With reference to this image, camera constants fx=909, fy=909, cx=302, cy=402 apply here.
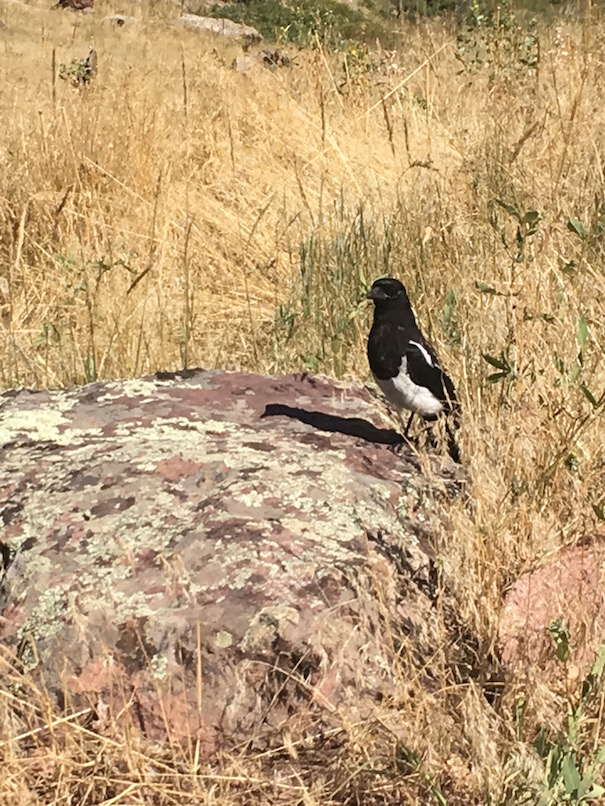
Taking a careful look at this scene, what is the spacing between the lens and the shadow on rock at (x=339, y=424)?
2.32 meters

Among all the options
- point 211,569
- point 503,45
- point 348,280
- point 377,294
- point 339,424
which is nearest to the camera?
point 211,569

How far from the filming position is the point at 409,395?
2477 millimetres

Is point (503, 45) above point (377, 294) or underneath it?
above

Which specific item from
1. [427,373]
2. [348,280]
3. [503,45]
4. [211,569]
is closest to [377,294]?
[427,373]

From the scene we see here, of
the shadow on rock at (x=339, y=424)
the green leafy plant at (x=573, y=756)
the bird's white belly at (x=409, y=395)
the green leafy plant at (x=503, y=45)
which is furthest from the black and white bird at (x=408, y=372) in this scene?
the green leafy plant at (x=503, y=45)

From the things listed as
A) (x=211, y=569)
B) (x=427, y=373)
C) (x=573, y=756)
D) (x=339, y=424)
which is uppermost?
(x=427, y=373)

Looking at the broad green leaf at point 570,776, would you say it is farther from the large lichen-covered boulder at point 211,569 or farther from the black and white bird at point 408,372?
the black and white bird at point 408,372

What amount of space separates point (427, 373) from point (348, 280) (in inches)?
50.9

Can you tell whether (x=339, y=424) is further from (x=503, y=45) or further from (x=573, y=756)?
(x=503, y=45)

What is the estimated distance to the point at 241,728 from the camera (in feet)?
5.13

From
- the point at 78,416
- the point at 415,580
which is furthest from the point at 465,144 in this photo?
the point at 415,580

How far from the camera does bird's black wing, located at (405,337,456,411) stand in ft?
8.16

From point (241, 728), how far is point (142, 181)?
407 cm

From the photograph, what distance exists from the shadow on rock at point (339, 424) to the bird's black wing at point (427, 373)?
0.54 feet
